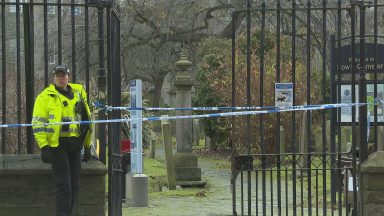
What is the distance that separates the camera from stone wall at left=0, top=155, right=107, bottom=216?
7145 millimetres

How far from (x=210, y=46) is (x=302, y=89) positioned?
5.14 metres

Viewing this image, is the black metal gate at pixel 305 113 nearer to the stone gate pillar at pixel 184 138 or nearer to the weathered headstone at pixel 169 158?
the stone gate pillar at pixel 184 138

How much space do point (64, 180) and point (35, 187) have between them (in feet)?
1.73

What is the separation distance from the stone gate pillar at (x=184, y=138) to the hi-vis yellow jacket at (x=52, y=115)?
23.2 ft

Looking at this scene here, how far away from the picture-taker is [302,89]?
1764 cm

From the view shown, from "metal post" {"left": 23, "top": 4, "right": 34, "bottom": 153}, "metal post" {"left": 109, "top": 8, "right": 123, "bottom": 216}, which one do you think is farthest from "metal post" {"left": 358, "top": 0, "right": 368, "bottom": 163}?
"metal post" {"left": 23, "top": 4, "right": 34, "bottom": 153}

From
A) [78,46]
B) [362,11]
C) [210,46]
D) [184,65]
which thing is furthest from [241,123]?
[362,11]

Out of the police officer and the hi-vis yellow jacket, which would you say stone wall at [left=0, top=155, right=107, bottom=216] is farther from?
the hi-vis yellow jacket

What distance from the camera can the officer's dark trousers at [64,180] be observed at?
6.87 metres

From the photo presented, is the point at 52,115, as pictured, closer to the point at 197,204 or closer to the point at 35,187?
the point at 35,187

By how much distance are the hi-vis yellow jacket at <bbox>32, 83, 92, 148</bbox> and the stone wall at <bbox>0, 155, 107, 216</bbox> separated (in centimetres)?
43

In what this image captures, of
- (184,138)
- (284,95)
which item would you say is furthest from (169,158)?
(284,95)

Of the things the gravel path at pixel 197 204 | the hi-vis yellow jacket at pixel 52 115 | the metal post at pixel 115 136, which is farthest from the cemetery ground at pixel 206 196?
the hi-vis yellow jacket at pixel 52 115

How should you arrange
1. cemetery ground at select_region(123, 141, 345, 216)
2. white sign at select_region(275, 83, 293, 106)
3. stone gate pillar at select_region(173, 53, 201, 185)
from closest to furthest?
1. white sign at select_region(275, 83, 293, 106)
2. cemetery ground at select_region(123, 141, 345, 216)
3. stone gate pillar at select_region(173, 53, 201, 185)
